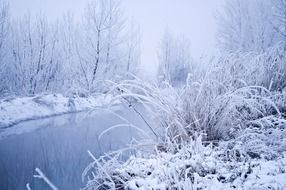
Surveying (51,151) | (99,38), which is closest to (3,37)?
(99,38)

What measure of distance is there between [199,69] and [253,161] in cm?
160

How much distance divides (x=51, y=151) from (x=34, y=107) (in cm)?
609

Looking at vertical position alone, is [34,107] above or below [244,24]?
below

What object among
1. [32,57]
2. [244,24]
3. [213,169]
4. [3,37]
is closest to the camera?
[213,169]

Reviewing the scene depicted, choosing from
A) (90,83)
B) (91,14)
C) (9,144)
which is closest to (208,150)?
(9,144)

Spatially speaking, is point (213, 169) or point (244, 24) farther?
point (244, 24)

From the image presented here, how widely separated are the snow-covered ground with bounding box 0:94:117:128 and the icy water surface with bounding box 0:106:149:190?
89 cm

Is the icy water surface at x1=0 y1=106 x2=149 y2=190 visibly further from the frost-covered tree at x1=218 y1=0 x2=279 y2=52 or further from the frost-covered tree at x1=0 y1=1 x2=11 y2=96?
the frost-covered tree at x1=218 y1=0 x2=279 y2=52

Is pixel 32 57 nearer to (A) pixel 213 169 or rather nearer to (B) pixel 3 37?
(B) pixel 3 37

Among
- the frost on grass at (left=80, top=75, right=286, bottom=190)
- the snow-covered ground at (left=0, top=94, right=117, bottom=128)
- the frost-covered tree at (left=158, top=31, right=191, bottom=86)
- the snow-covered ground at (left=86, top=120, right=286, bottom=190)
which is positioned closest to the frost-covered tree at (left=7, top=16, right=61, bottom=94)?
the snow-covered ground at (left=0, top=94, right=117, bottom=128)

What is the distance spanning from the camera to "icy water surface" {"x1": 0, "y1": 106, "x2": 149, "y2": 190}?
3677 mm

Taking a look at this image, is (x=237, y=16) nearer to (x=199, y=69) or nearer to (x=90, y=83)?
(x=90, y=83)

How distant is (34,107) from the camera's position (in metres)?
10.9

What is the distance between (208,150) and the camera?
89.0 inches
